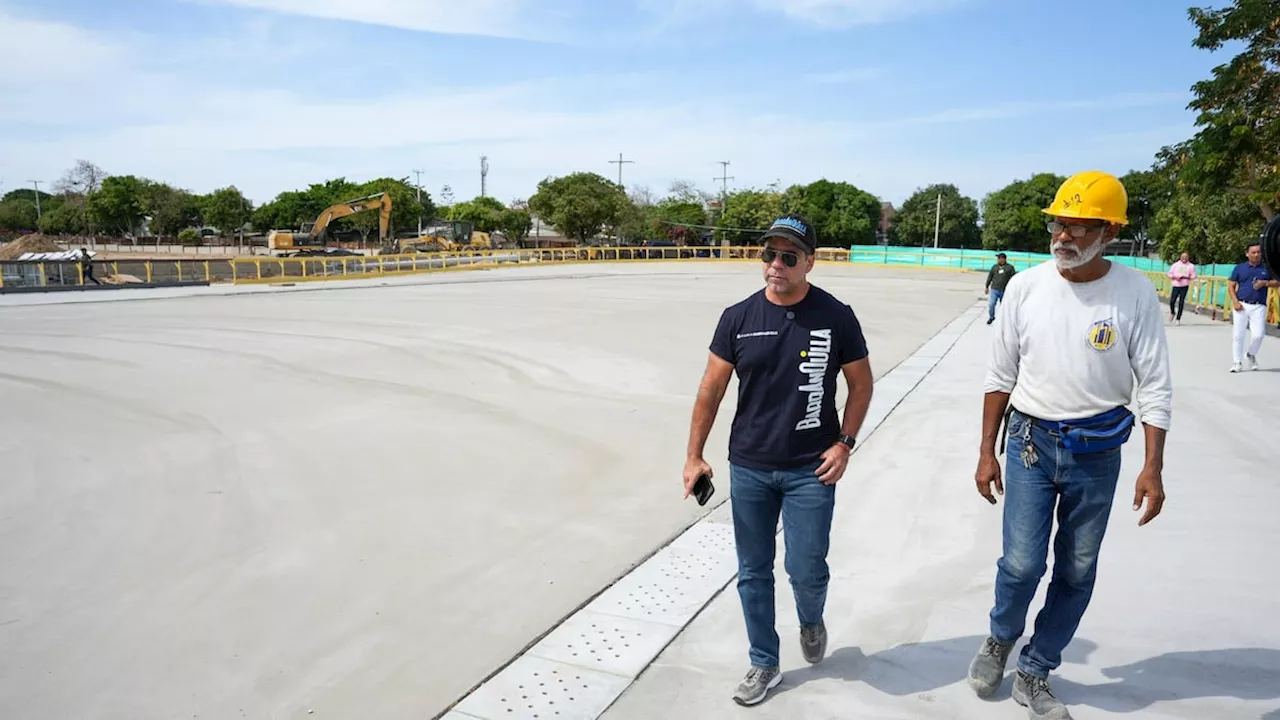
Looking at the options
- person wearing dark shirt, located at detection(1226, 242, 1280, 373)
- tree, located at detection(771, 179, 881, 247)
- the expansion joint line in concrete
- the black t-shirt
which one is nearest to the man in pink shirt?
person wearing dark shirt, located at detection(1226, 242, 1280, 373)

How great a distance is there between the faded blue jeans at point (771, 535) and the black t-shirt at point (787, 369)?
73 millimetres

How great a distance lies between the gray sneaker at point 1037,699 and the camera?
3.01 m

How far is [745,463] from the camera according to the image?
10.5 ft

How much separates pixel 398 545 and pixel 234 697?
168 centimetres

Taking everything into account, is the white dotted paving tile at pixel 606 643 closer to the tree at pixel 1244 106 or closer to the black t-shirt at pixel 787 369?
the black t-shirt at pixel 787 369

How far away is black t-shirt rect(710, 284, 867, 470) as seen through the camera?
3.12 m

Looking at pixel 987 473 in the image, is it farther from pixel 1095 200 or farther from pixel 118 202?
pixel 118 202

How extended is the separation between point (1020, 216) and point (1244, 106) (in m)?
63.7

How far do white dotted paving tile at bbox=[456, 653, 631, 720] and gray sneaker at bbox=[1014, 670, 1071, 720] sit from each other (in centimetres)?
155

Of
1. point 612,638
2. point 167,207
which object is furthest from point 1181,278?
point 167,207

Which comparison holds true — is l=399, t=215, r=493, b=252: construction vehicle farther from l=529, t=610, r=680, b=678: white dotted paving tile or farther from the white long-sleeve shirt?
the white long-sleeve shirt

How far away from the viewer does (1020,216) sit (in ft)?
280

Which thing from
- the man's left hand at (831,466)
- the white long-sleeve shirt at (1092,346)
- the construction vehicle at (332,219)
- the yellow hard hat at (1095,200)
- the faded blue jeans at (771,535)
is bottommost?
Answer: the faded blue jeans at (771,535)

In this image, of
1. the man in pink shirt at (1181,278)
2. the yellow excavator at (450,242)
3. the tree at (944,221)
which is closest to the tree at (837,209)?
the tree at (944,221)
